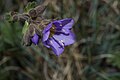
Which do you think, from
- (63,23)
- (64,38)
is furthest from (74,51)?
(63,23)

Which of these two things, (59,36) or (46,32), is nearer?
(46,32)

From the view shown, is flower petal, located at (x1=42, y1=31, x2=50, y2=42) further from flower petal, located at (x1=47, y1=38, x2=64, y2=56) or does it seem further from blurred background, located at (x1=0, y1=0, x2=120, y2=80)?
blurred background, located at (x1=0, y1=0, x2=120, y2=80)

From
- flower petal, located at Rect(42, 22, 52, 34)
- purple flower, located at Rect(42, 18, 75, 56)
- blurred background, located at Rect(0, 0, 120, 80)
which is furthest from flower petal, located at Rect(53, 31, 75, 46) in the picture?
blurred background, located at Rect(0, 0, 120, 80)

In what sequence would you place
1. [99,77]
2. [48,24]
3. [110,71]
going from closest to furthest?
[48,24], [99,77], [110,71]

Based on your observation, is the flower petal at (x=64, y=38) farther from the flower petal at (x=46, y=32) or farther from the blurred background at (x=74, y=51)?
the blurred background at (x=74, y=51)

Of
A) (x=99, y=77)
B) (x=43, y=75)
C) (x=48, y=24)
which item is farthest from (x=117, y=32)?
(x=48, y=24)

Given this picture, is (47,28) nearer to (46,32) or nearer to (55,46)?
(46,32)

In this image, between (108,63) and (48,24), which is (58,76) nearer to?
(108,63)
